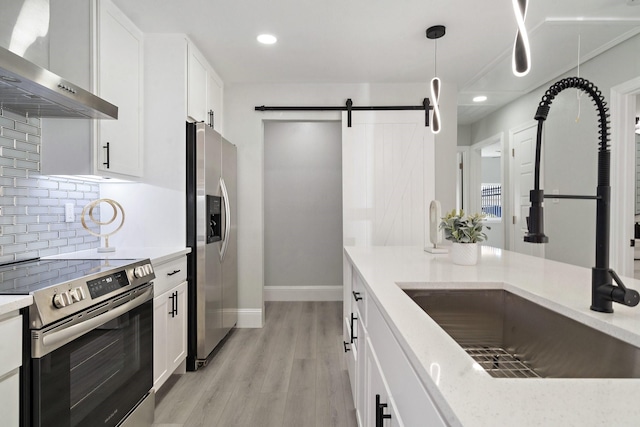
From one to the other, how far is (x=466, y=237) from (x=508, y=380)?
3.99 ft

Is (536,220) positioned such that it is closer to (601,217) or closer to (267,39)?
(601,217)

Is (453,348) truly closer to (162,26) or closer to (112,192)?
(112,192)

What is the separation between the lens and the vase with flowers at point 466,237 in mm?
1654

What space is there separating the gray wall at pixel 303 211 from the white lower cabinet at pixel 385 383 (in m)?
2.97

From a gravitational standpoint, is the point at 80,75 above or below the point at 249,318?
above

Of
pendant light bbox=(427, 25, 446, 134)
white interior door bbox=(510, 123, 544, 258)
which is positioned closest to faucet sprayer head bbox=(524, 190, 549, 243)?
pendant light bbox=(427, 25, 446, 134)

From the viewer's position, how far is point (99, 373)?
149 cm

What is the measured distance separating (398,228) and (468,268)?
2.00 m

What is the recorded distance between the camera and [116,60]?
7.34ft

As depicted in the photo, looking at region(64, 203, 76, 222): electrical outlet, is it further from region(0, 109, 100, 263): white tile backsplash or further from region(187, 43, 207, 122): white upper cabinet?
region(187, 43, 207, 122): white upper cabinet

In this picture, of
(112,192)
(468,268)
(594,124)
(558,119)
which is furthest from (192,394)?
(558,119)

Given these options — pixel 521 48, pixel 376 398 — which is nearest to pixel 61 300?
pixel 376 398

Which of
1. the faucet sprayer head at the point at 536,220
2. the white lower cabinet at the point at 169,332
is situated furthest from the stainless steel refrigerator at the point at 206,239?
the faucet sprayer head at the point at 536,220

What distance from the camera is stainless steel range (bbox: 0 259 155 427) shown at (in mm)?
1190
